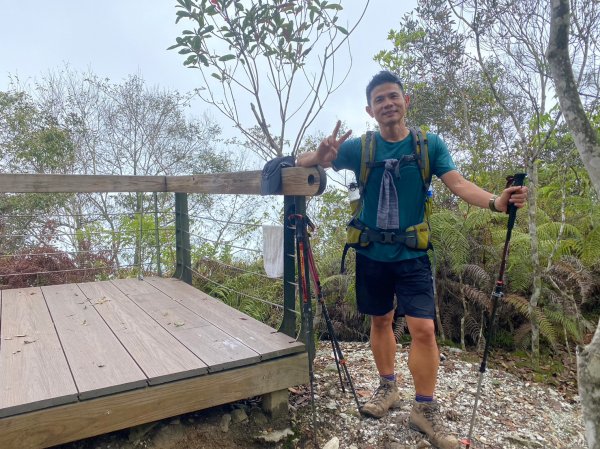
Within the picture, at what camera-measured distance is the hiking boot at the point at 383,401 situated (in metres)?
2.69

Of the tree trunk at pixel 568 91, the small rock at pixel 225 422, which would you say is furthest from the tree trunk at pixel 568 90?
the small rock at pixel 225 422

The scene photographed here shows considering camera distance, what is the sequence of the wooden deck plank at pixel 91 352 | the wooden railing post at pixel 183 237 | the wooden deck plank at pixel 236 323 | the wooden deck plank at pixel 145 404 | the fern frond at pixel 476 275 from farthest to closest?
the wooden railing post at pixel 183 237 → the fern frond at pixel 476 275 → the wooden deck plank at pixel 236 323 → the wooden deck plank at pixel 91 352 → the wooden deck plank at pixel 145 404

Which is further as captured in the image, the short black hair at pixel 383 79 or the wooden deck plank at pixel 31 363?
the short black hair at pixel 383 79

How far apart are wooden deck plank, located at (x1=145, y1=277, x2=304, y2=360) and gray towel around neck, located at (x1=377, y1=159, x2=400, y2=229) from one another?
3.14 feet

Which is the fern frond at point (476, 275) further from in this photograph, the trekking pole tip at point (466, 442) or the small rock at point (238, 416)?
the small rock at point (238, 416)

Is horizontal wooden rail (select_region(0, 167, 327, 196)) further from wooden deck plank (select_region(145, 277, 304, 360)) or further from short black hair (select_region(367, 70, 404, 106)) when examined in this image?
wooden deck plank (select_region(145, 277, 304, 360))

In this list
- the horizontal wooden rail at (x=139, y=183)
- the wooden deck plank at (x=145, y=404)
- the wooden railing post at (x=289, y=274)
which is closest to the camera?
the wooden deck plank at (x=145, y=404)

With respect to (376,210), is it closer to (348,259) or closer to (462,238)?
(462,238)

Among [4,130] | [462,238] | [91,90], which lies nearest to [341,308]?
[462,238]

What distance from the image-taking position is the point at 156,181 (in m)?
4.70

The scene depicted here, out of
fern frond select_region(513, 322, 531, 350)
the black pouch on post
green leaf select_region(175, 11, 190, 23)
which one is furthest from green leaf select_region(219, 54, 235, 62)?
fern frond select_region(513, 322, 531, 350)

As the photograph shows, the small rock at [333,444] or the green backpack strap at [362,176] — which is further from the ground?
the green backpack strap at [362,176]

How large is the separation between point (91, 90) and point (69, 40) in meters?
1.86

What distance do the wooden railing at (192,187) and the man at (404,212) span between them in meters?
0.15
